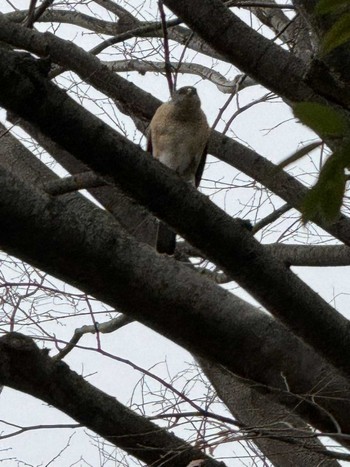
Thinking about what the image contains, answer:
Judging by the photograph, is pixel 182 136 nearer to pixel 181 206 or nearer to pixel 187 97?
pixel 187 97

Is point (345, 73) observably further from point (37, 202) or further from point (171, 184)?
point (37, 202)

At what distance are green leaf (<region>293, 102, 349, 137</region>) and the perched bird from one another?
145 inches

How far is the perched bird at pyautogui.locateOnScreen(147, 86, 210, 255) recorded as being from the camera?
201 inches

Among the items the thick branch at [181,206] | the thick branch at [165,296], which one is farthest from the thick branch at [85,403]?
the thick branch at [181,206]

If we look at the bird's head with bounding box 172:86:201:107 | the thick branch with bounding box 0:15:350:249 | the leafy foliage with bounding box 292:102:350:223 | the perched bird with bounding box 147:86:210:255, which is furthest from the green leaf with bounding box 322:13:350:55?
the bird's head with bounding box 172:86:201:107

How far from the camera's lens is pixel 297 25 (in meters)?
4.44

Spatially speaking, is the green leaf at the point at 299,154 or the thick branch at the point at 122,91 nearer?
the green leaf at the point at 299,154

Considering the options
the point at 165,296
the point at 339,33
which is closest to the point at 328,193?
the point at 339,33

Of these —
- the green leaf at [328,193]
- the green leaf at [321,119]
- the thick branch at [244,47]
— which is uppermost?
the thick branch at [244,47]

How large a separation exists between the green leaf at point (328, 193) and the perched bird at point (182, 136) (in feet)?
11.8

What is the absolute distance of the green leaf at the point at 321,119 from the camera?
1.32 metres

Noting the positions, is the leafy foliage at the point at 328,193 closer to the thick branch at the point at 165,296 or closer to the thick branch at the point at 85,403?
the thick branch at the point at 165,296

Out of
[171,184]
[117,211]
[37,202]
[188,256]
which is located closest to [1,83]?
[37,202]

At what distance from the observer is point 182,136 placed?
522 cm
